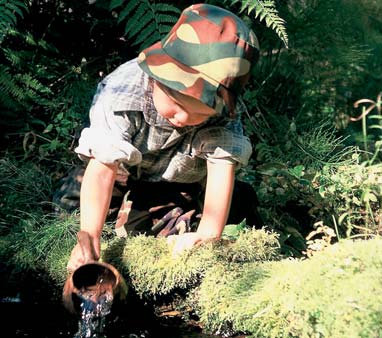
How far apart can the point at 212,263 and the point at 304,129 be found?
2093 mm

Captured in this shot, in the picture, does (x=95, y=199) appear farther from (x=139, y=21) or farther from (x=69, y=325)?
(x=139, y=21)

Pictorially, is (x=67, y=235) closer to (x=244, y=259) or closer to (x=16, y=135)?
(x=244, y=259)

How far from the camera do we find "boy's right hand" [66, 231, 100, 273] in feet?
9.50

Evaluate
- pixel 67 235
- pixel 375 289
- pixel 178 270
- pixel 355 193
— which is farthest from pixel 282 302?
pixel 355 193

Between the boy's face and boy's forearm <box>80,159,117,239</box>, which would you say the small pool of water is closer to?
boy's forearm <box>80,159,117,239</box>

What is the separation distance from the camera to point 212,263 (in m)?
2.87

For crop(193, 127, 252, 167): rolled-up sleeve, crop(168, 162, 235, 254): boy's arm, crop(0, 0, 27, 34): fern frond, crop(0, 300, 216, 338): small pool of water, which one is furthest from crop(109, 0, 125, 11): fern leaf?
crop(0, 300, 216, 338): small pool of water

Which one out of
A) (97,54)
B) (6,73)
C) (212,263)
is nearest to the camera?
(212,263)

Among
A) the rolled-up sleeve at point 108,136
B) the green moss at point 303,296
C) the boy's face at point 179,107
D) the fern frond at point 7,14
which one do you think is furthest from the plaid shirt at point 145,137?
the fern frond at point 7,14

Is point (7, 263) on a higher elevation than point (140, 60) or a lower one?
lower

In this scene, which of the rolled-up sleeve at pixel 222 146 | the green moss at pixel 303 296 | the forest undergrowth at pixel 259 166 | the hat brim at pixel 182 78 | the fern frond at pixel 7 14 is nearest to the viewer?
the green moss at pixel 303 296

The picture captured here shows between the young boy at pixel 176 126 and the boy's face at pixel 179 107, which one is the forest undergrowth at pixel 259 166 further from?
the boy's face at pixel 179 107

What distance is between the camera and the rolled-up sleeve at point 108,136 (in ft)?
9.71

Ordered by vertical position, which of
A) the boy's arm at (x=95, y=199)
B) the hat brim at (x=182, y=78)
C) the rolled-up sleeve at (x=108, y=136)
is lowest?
the boy's arm at (x=95, y=199)
